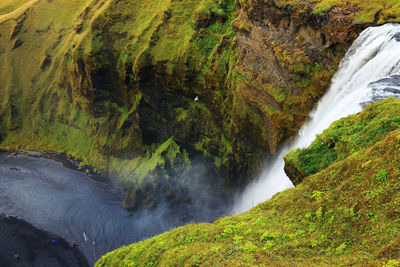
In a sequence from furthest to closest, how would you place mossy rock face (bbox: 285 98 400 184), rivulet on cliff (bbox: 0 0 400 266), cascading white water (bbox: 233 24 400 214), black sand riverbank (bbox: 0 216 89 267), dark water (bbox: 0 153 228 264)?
dark water (bbox: 0 153 228 264) → black sand riverbank (bbox: 0 216 89 267) → cascading white water (bbox: 233 24 400 214) → mossy rock face (bbox: 285 98 400 184) → rivulet on cliff (bbox: 0 0 400 266)

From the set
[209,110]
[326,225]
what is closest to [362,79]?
[326,225]

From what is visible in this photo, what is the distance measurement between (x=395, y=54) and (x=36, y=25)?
2524 inches

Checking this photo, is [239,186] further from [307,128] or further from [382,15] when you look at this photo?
[382,15]

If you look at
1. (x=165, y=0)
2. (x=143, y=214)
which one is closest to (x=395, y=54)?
(x=143, y=214)

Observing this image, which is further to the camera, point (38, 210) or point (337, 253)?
point (38, 210)

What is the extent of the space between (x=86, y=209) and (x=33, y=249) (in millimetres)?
7106

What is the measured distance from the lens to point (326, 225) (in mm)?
9078

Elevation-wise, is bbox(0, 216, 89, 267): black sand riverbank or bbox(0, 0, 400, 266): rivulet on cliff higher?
bbox(0, 0, 400, 266): rivulet on cliff

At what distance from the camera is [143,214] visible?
35.5 meters

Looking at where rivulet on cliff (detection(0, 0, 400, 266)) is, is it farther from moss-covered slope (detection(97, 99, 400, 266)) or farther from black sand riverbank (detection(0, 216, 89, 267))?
black sand riverbank (detection(0, 216, 89, 267))

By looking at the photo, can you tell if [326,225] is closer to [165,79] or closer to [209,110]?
[209,110]

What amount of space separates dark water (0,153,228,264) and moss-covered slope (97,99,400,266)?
72.0 feet

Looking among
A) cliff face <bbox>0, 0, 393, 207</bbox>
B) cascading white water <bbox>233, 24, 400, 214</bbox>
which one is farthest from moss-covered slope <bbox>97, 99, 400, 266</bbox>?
cliff face <bbox>0, 0, 393, 207</bbox>

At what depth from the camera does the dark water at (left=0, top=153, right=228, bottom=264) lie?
33.1 metres
